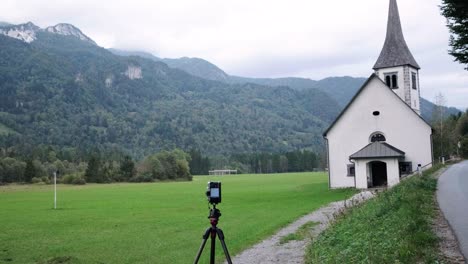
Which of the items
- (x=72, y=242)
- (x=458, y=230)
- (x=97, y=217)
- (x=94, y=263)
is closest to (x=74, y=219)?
(x=97, y=217)

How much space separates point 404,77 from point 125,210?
31.0 metres

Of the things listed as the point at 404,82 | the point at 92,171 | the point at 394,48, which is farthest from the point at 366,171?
the point at 92,171

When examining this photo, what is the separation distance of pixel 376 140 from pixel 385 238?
1370 inches

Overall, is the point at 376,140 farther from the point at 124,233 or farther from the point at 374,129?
the point at 124,233

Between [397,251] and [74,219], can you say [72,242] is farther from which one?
[397,251]

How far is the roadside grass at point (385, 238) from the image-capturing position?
9.20 meters

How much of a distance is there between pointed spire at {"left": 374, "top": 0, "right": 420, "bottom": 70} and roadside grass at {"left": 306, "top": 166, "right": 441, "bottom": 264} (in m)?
36.5

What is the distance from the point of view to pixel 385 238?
1097 centimetres

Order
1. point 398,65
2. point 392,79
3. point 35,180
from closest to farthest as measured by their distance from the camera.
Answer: point 398,65 < point 392,79 < point 35,180

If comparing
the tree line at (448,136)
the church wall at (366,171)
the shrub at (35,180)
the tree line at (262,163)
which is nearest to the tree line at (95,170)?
the shrub at (35,180)

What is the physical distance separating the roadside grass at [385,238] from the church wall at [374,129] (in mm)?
27586

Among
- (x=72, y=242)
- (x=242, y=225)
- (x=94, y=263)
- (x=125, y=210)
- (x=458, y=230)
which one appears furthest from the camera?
(x=125, y=210)

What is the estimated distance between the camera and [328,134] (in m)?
46.5

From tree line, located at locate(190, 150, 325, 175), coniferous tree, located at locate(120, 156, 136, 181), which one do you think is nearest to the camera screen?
coniferous tree, located at locate(120, 156, 136, 181)
